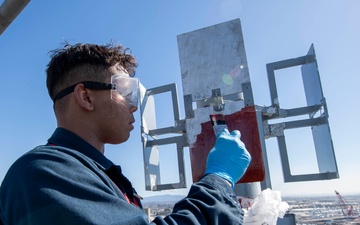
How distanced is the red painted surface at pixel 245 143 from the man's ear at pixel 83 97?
1.36 meters

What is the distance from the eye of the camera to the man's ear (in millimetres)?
1488

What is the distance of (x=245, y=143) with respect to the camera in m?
2.51

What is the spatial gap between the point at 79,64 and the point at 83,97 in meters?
0.23

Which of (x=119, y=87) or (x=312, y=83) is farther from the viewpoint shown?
(x=312, y=83)

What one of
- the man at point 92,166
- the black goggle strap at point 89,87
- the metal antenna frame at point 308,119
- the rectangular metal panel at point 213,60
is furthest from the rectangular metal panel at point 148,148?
the black goggle strap at point 89,87

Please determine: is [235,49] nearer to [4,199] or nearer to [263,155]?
[263,155]

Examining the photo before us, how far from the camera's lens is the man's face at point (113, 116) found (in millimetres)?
1530

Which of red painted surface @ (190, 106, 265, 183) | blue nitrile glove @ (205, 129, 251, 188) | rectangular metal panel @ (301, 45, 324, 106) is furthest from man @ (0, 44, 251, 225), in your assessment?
rectangular metal panel @ (301, 45, 324, 106)

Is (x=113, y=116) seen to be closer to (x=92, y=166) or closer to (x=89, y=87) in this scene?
(x=89, y=87)

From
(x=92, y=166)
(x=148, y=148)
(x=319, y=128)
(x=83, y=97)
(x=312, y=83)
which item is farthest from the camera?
(x=148, y=148)

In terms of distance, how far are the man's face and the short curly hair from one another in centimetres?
7

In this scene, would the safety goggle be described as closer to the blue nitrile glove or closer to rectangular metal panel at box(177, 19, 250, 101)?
the blue nitrile glove

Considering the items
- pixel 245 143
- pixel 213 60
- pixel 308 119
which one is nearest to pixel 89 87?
pixel 245 143


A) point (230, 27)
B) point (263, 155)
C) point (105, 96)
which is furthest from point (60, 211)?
point (230, 27)
